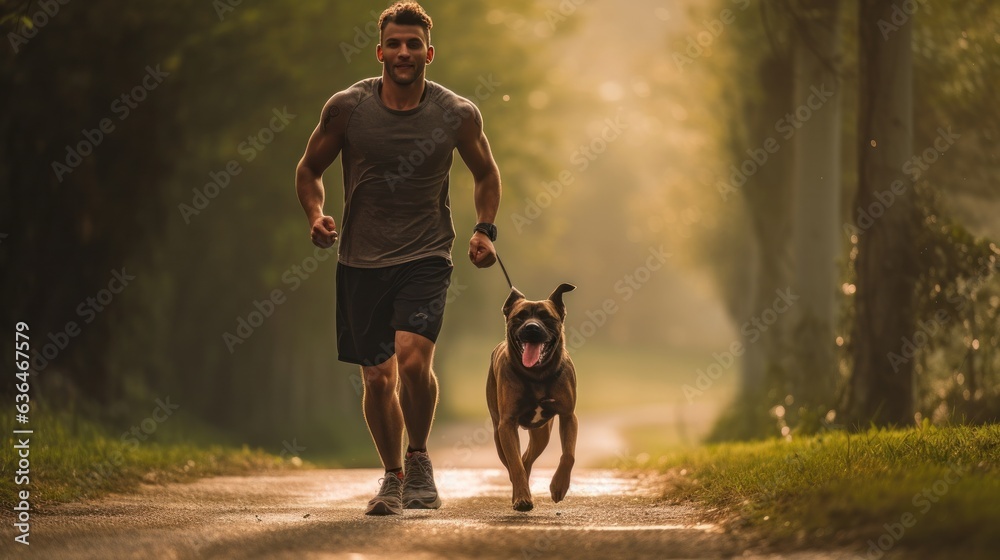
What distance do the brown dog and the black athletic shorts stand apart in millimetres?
517

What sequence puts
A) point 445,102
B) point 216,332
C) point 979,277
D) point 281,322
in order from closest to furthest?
point 445,102
point 979,277
point 216,332
point 281,322

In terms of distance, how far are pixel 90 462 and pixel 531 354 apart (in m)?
4.78

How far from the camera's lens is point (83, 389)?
1748cm

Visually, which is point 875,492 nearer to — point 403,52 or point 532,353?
point 532,353

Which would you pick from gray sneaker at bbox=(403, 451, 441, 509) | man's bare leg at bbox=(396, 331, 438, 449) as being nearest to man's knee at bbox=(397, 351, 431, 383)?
man's bare leg at bbox=(396, 331, 438, 449)

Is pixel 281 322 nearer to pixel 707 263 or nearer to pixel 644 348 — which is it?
pixel 707 263

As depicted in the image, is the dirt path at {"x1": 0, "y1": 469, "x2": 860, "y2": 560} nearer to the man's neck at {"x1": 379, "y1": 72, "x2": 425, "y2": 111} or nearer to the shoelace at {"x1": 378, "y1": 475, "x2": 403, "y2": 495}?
the shoelace at {"x1": 378, "y1": 475, "x2": 403, "y2": 495}

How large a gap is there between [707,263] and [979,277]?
20909 mm

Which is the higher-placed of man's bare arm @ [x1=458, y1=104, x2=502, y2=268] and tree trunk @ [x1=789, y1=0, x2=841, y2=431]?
tree trunk @ [x1=789, y1=0, x2=841, y2=431]

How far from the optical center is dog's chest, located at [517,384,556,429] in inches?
339

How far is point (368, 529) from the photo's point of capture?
7.08 m

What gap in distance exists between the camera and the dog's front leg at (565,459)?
8.47m

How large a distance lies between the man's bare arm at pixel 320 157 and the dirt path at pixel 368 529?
1.74 m

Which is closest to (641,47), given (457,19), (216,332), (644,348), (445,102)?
(457,19)
